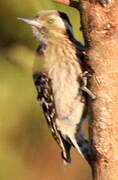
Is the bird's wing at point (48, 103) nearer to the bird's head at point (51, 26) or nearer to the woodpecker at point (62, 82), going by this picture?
the woodpecker at point (62, 82)

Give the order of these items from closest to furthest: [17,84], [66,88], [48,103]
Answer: [17,84]
[66,88]
[48,103]

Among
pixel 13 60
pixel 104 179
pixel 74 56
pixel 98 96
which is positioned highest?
pixel 13 60

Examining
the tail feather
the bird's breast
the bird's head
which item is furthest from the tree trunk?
the bird's head

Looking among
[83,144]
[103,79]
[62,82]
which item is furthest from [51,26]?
[103,79]

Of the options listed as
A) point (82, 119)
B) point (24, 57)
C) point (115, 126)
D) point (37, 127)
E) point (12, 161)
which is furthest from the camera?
point (82, 119)

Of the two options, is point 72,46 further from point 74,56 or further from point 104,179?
point 104,179

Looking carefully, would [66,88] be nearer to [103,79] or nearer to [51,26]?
[51,26]

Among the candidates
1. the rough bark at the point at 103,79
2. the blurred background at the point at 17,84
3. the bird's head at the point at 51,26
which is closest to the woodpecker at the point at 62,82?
the bird's head at the point at 51,26

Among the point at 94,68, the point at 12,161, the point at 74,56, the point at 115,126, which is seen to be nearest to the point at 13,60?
the point at 94,68
